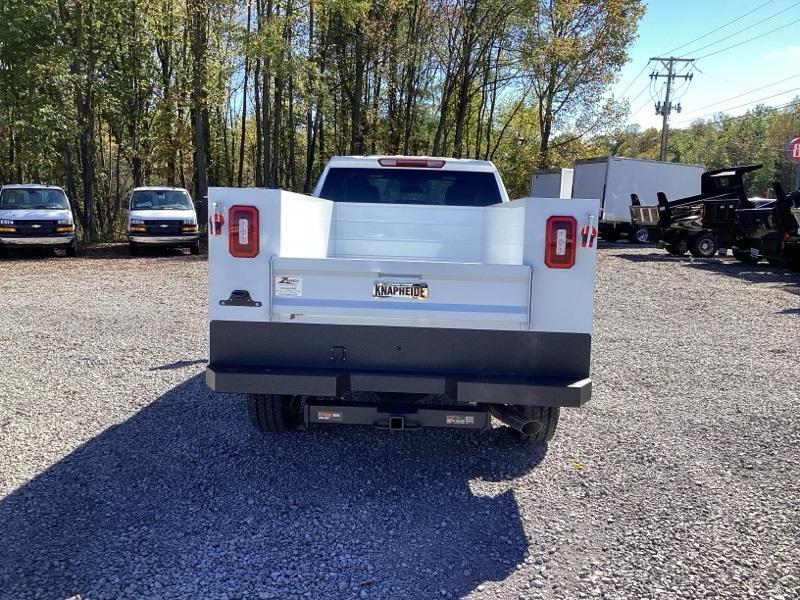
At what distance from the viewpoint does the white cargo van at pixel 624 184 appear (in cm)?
2702

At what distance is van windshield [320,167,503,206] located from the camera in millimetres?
5969

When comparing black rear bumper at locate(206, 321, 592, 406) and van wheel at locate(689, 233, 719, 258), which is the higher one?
van wheel at locate(689, 233, 719, 258)

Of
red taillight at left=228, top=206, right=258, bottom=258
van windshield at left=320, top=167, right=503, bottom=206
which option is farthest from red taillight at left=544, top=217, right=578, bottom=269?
van windshield at left=320, top=167, right=503, bottom=206

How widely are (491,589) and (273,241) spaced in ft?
6.90

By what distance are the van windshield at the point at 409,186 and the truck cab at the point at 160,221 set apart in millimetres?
14307

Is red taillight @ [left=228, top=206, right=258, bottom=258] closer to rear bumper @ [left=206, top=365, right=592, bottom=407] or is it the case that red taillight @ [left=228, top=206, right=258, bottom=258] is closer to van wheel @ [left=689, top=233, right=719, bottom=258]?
rear bumper @ [left=206, top=365, right=592, bottom=407]

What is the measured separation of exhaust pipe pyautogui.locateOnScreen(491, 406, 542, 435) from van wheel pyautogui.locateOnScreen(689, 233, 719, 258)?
1873cm

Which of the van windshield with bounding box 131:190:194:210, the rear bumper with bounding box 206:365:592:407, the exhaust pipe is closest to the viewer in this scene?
the rear bumper with bounding box 206:365:592:407

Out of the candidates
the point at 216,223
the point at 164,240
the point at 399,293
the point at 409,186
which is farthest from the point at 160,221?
the point at 399,293

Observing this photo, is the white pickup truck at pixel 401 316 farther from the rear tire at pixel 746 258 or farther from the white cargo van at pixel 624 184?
the white cargo van at pixel 624 184

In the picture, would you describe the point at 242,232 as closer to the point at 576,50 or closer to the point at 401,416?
the point at 401,416

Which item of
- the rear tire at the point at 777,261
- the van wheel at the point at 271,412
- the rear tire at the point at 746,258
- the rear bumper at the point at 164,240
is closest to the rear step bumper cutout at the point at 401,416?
the van wheel at the point at 271,412

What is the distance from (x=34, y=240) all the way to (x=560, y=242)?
1795 cm

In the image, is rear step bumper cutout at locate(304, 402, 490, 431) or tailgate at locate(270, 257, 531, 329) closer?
tailgate at locate(270, 257, 531, 329)
